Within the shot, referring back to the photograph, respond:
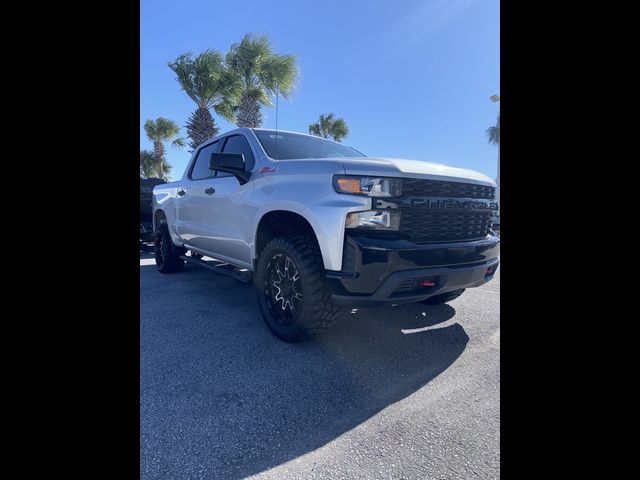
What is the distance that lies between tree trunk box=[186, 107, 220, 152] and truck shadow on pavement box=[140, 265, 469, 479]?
11854 mm

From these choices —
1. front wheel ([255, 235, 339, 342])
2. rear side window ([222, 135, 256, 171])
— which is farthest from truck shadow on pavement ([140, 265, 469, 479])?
rear side window ([222, 135, 256, 171])

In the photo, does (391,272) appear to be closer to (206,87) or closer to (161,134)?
(206,87)

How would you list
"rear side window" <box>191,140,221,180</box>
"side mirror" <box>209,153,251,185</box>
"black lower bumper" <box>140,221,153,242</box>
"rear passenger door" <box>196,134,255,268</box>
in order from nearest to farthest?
"side mirror" <box>209,153,251,185</box> < "rear passenger door" <box>196,134,255,268</box> < "rear side window" <box>191,140,221,180</box> < "black lower bumper" <box>140,221,153,242</box>

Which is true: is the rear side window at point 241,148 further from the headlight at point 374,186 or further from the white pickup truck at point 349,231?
the headlight at point 374,186

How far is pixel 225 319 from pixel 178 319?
0.49 m

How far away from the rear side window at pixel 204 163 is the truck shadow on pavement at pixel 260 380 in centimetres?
189

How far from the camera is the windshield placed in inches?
127

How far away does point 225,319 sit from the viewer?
129 inches

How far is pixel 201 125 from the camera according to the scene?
13.6m

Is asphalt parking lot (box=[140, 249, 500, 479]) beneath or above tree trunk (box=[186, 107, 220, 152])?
beneath

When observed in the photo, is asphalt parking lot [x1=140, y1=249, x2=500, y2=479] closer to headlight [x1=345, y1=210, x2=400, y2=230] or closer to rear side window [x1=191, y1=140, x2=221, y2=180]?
headlight [x1=345, y1=210, x2=400, y2=230]

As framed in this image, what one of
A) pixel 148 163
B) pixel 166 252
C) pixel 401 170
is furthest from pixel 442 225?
pixel 148 163

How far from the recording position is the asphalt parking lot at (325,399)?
4.64ft

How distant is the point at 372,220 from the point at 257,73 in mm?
12490
